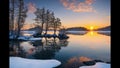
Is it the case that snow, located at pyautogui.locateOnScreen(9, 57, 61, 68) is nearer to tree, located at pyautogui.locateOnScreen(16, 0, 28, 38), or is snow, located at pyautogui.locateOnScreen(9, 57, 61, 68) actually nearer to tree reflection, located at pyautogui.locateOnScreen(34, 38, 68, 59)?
tree reflection, located at pyautogui.locateOnScreen(34, 38, 68, 59)

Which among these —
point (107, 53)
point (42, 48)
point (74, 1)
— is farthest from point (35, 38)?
point (107, 53)

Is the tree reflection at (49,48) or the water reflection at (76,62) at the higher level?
the tree reflection at (49,48)

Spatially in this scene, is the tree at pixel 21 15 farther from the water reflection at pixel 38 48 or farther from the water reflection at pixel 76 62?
the water reflection at pixel 76 62

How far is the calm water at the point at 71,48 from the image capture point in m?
2.07

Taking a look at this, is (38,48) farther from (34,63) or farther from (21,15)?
(21,15)

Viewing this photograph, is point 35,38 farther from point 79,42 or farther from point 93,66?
point 93,66

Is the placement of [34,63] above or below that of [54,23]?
below

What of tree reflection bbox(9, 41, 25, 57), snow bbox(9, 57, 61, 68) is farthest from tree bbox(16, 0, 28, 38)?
snow bbox(9, 57, 61, 68)

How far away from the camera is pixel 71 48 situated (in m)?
2.09

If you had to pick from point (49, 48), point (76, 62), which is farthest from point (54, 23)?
point (76, 62)

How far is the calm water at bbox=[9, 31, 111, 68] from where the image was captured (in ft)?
6.78

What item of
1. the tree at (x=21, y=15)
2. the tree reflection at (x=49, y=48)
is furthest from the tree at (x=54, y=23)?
the tree at (x=21, y=15)

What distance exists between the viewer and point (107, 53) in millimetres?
2053
